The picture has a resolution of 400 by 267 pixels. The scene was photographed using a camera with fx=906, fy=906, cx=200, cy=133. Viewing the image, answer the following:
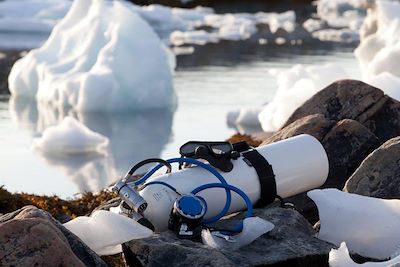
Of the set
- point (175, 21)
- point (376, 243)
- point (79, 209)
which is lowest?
point (175, 21)

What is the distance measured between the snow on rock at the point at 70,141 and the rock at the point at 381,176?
686 centimetres

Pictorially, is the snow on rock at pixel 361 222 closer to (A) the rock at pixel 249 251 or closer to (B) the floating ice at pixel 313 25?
(A) the rock at pixel 249 251

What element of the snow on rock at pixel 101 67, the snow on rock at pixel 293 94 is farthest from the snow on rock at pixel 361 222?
the snow on rock at pixel 101 67

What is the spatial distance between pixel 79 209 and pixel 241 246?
129 inches

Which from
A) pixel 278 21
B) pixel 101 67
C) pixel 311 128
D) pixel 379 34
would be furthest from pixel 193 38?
pixel 311 128

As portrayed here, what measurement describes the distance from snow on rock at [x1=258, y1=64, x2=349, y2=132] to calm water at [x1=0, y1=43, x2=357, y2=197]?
2.07 feet

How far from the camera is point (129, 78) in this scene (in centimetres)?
1473

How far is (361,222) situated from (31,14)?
29403 millimetres

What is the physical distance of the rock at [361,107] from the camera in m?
6.66

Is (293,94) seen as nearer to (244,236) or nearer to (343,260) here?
(244,236)

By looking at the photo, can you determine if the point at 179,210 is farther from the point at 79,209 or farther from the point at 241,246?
the point at 79,209

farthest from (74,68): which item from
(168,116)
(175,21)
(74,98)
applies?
(175,21)

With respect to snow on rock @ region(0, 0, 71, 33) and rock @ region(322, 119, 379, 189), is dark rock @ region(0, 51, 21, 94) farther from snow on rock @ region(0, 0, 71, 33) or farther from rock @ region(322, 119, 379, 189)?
rock @ region(322, 119, 379, 189)

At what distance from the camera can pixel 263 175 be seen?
15.8 feet
